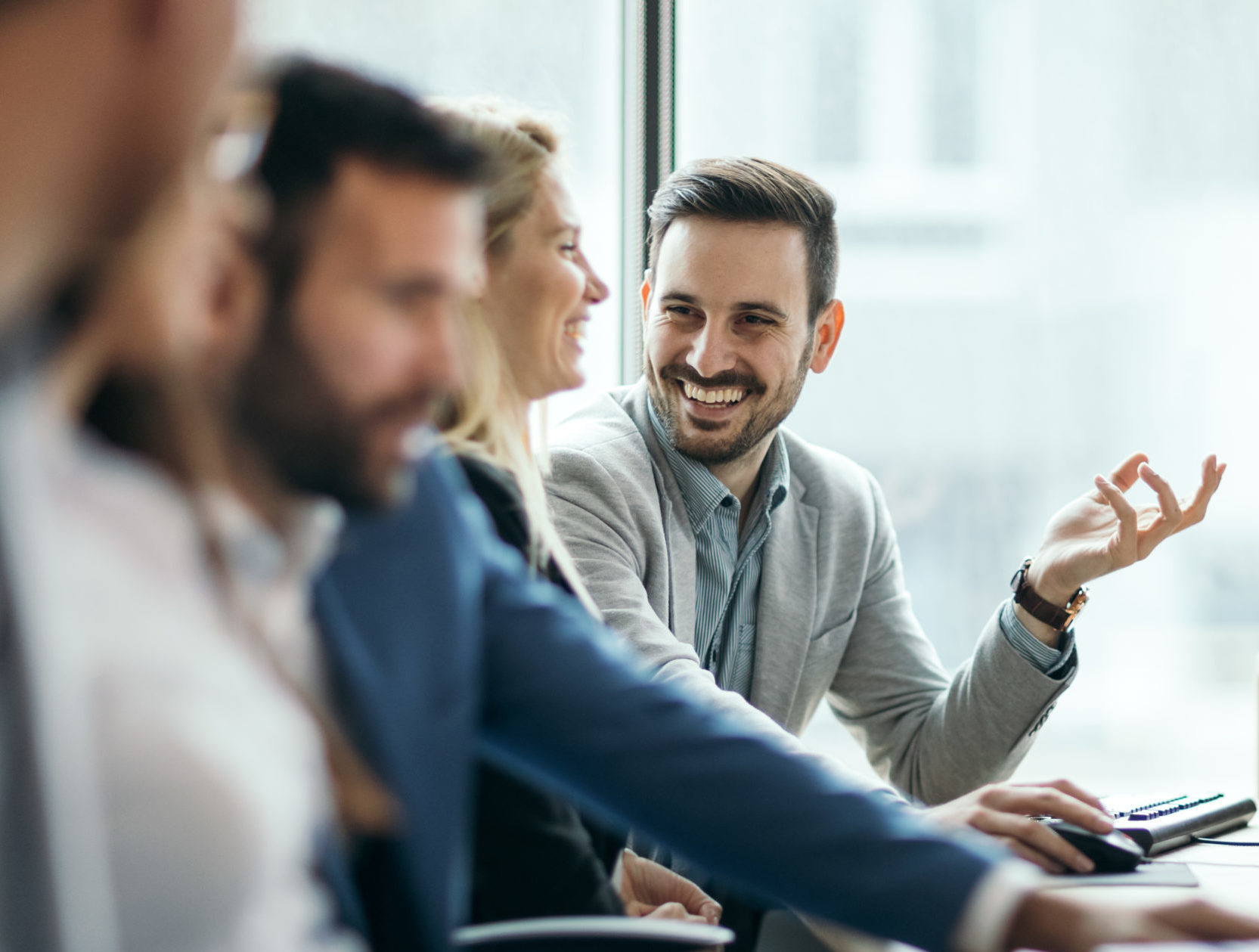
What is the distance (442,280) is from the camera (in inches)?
23.5

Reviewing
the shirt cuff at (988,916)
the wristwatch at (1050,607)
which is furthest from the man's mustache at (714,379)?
the shirt cuff at (988,916)

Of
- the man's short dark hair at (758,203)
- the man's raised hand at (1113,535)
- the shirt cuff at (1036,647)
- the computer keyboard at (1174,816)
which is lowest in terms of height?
the computer keyboard at (1174,816)

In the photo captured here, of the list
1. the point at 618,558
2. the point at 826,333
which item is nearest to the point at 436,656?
the point at 618,558

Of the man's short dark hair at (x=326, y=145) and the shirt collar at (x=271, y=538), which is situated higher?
the man's short dark hair at (x=326, y=145)

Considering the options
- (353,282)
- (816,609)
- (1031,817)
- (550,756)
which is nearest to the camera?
(353,282)

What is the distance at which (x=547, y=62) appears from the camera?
2.39 m

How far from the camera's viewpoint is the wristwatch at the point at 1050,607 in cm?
158

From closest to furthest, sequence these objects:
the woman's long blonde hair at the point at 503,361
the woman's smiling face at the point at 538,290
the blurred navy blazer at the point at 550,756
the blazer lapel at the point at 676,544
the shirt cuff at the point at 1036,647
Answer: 1. the blurred navy blazer at the point at 550,756
2. the woman's long blonde hair at the point at 503,361
3. the woman's smiling face at the point at 538,290
4. the shirt cuff at the point at 1036,647
5. the blazer lapel at the point at 676,544

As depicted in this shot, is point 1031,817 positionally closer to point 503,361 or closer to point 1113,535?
point 1113,535

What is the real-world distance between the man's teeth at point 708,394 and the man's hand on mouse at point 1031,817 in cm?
80

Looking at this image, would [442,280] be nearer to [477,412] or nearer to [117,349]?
[117,349]

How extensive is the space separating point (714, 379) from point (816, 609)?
395 millimetres

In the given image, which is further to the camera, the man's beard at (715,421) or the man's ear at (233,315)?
the man's beard at (715,421)

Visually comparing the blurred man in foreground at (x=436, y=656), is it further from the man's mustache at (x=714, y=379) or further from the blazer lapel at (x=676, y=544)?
the man's mustache at (x=714, y=379)
